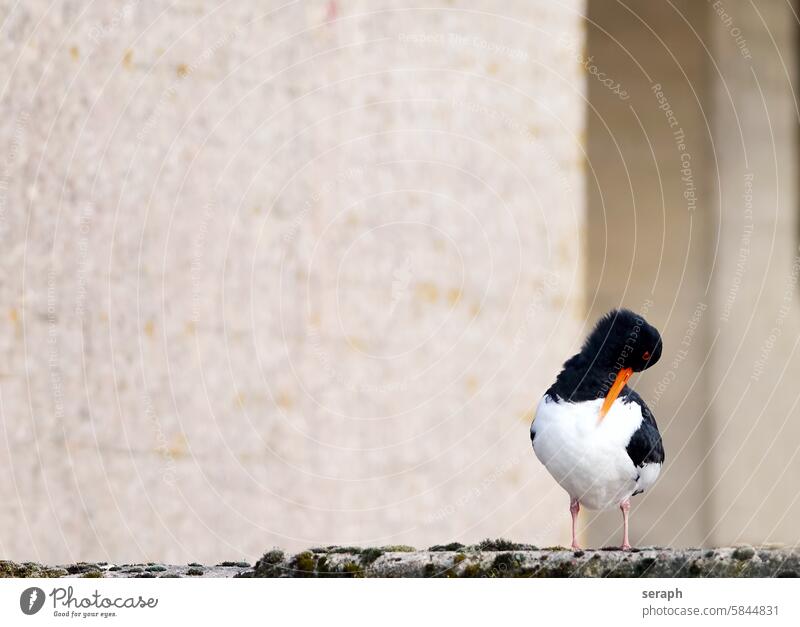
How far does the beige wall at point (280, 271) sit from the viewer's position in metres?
3.45

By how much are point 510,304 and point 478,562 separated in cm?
204

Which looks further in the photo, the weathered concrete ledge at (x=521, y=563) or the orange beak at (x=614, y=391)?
the orange beak at (x=614, y=391)

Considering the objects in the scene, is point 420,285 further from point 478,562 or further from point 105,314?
point 478,562

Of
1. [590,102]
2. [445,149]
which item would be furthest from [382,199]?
[590,102]

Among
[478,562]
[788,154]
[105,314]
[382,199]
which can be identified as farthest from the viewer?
[788,154]

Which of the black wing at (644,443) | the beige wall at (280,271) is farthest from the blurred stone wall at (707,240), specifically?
the black wing at (644,443)

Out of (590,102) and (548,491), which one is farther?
(590,102)

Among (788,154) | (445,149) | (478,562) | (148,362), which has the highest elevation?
(788,154)

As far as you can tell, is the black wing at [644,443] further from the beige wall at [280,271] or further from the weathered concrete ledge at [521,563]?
the beige wall at [280,271]

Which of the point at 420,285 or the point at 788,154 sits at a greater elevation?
the point at 788,154

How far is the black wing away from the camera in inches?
86.6

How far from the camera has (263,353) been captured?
369cm

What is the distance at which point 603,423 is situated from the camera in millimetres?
2178

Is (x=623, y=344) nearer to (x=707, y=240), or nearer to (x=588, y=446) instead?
(x=588, y=446)
